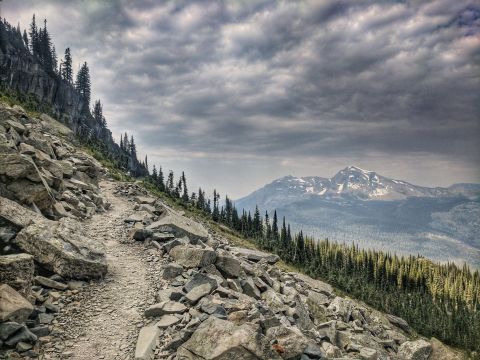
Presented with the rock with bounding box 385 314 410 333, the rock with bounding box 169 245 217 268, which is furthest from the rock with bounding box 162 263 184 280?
the rock with bounding box 385 314 410 333

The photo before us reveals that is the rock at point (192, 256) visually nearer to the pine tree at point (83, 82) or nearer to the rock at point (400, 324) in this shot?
the rock at point (400, 324)

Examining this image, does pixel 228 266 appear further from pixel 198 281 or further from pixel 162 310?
pixel 162 310

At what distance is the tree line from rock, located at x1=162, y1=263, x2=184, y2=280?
345ft

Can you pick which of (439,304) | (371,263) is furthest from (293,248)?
(439,304)

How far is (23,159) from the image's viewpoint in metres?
20.9

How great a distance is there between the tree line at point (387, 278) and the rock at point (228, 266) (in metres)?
103

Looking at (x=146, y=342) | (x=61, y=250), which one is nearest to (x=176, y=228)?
(x=61, y=250)

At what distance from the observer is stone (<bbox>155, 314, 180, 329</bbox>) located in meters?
14.5

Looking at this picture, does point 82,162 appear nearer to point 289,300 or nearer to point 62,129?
point 289,300

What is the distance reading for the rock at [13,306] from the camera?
12.1 metres

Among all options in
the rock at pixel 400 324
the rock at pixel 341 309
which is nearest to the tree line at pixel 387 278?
the rock at pixel 400 324

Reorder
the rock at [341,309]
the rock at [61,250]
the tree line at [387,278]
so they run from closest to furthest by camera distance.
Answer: the rock at [61,250] → the rock at [341,309] → the tree line at [387,278]

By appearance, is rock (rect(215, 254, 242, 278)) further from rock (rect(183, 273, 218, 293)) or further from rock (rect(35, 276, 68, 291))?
rock (rect(35, 276, 68, 291))

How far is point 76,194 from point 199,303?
21.0m
